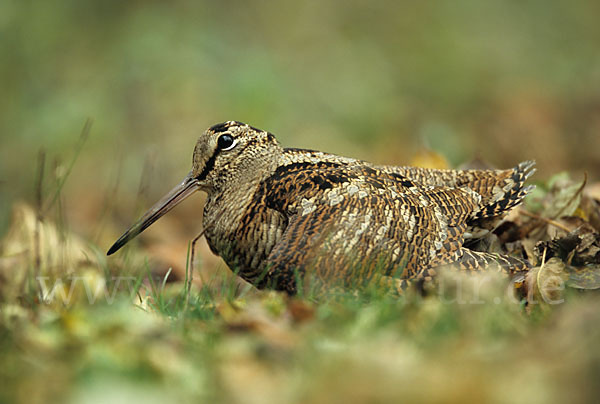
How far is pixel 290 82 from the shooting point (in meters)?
11.8

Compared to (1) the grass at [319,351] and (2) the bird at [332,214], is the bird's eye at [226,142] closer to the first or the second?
(2) the bird at [332,214]

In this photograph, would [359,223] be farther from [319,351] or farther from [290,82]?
[290,82]

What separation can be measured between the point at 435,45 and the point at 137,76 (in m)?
5.50

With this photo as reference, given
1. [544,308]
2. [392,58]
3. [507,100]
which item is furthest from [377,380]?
[392,58]

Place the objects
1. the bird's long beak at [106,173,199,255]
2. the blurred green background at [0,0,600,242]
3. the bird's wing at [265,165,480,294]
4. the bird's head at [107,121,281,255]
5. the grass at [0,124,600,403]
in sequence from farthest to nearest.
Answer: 1. the blurred green background at [0,0,600,242]
2. the bird's long beak at [106,173,199,255]
3. the bird's head at [107,121,281,255]
4. the bird's wing at [265,165,480,294]
5. the grass at [0,124,600,403]

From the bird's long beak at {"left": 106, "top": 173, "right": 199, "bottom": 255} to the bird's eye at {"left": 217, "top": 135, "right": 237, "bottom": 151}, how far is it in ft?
0.79

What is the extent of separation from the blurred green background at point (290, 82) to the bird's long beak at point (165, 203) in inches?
127

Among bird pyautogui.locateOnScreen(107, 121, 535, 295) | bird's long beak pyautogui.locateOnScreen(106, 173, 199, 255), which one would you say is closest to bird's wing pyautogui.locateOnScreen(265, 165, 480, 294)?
bird pyautogui.locateOnScreen(107, 121, 535, 295)

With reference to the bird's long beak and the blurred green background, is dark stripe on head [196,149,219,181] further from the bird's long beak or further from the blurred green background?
the blurred green background

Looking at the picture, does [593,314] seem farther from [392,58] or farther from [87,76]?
[392,58]

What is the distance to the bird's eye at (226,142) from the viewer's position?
3.83 metres

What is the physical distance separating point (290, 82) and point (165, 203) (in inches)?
316

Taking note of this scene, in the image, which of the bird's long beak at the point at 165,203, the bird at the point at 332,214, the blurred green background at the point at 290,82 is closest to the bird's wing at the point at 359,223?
the bird at the point at 332,214

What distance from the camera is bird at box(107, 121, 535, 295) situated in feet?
10.9
